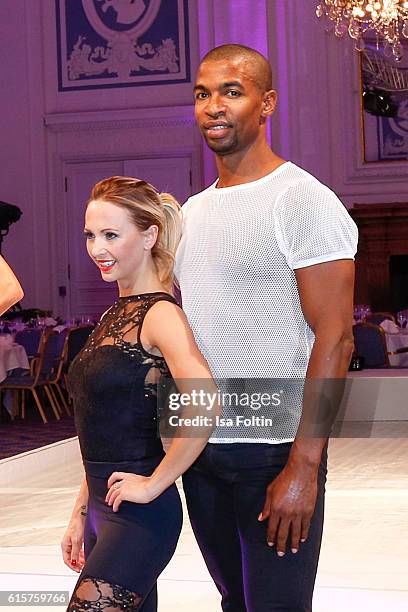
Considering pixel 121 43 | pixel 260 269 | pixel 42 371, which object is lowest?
pixel 42 371

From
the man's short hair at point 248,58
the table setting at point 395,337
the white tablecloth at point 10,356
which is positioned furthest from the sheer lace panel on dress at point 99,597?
the table setting at point 395,337

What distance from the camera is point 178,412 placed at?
1.90 m

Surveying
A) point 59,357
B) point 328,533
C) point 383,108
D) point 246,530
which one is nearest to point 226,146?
point 246,530

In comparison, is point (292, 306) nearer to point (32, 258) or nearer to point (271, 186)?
point (271, 186)

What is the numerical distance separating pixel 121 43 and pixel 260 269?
1226cm

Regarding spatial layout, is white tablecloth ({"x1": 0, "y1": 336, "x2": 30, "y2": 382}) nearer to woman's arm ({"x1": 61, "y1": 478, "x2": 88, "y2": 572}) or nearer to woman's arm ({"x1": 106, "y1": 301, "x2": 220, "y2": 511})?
woman's arm ({"x1": 61, "y1": 478, "x2": 88, "y2": 572})

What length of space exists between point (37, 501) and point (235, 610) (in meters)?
3.67

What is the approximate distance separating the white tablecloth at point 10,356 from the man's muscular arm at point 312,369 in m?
7.39

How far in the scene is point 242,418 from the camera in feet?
6.32

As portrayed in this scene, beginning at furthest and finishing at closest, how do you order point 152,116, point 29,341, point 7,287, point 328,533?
point 152,116 → point 29,341 → point 328,533 → point 7,287

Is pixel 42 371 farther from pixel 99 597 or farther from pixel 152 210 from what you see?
pixel 99 597

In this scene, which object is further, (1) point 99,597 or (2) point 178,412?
(2) point 178,412

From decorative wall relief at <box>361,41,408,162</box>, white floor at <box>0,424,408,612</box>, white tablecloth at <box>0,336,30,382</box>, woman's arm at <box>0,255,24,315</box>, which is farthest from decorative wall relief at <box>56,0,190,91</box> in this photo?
woman's arm at <box>0,255,24,315</box>

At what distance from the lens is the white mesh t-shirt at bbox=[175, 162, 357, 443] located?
1872 millimetres
